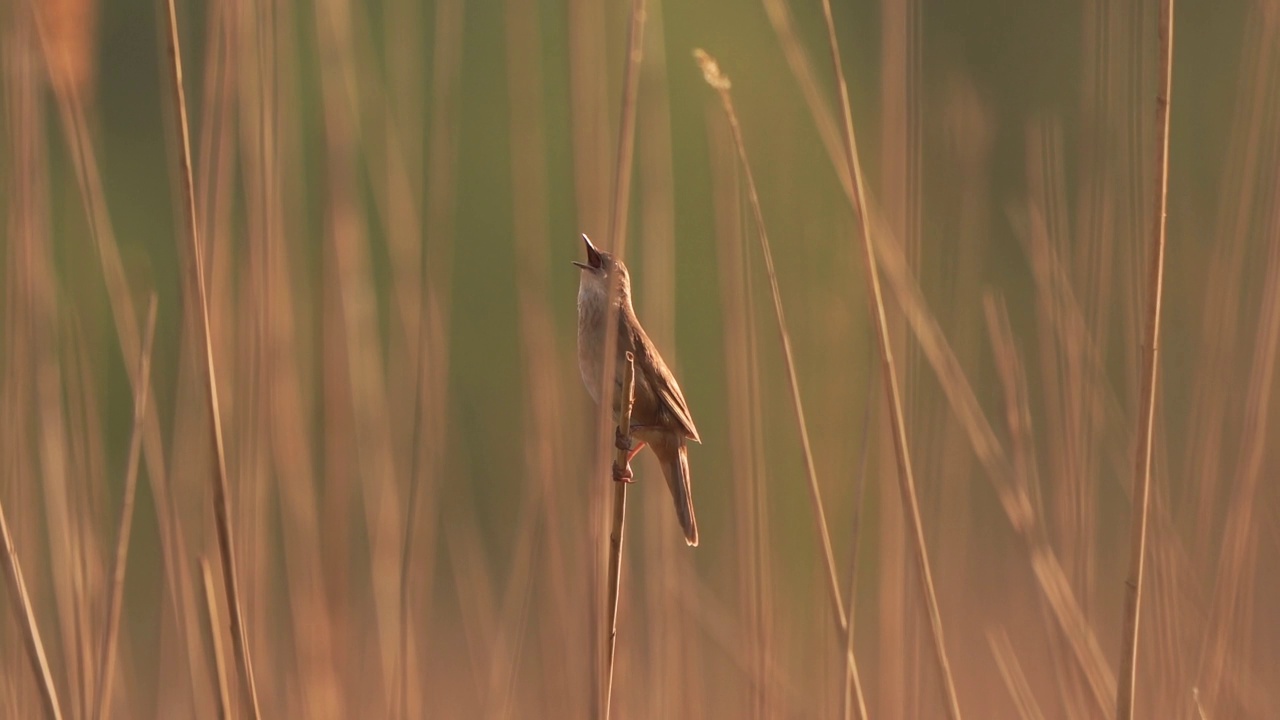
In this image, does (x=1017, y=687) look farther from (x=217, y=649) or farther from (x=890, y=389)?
(x=217, y=649)

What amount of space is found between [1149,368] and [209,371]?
103 centimetres

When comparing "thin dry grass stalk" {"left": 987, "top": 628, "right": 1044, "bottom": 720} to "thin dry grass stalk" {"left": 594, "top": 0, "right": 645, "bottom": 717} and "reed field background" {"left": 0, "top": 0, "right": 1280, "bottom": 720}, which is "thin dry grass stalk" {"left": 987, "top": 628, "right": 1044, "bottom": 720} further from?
"thin dry grass stalk" {"left": 594, "top": 0, "right": 645, "bottom": 717}

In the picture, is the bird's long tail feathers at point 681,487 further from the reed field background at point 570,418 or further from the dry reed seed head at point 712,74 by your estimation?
the dry reed seed head at point 712,74

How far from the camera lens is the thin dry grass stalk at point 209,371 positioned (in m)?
1.24

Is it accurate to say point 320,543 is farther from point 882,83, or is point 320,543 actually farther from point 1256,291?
point 1256,291

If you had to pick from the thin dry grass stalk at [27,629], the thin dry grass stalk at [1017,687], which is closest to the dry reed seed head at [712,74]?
the thin dry grass stalk at [27,629]

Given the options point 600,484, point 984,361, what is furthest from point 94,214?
point 984,361

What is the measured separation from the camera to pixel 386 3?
104 inches

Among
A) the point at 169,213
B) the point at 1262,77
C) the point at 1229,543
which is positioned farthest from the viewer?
the point at 169,213

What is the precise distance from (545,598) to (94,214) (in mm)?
1379

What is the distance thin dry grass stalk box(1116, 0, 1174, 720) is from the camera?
1307mm

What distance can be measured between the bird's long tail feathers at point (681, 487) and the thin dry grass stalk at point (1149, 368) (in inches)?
29.1

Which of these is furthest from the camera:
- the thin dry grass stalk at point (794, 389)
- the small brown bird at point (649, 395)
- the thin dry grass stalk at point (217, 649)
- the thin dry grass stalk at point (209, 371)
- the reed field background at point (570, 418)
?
the small brown bird at point (649, 395)

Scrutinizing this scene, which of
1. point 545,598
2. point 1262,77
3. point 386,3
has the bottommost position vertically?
point 545,598
